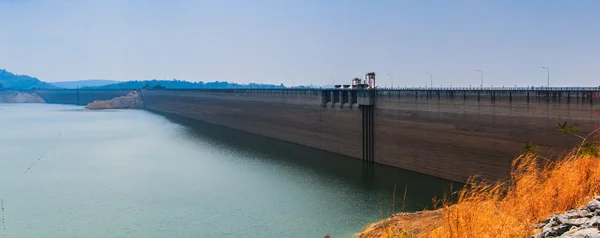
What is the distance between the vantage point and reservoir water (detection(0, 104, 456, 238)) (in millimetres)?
26453

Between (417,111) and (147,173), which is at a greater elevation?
(417,111)

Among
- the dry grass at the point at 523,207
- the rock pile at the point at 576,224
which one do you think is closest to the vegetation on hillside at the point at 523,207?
the dry grass at the point at 523,207

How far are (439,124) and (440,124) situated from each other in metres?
0.13

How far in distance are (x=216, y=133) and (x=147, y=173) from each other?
3846cm

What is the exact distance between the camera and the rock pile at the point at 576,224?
258 inches

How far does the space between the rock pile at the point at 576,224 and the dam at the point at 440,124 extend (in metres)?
23.6

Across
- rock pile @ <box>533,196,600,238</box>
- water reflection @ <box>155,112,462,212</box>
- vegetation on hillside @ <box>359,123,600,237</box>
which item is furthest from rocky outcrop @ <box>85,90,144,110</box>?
rock pile @ <box>533,196,600,238</box>

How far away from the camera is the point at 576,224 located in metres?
7.19

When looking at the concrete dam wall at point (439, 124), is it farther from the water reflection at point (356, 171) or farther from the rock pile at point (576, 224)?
the rock pile at point (576, 224)

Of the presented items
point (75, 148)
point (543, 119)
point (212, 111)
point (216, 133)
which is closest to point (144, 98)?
point (212, 111)

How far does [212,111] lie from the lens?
99250 millimetres

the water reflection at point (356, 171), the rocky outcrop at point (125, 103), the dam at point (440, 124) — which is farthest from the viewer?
the rocky outcrop at point (125, 103)

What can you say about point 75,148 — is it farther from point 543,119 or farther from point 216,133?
point 543,119

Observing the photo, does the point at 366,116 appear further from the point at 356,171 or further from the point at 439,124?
the point at 439,124
